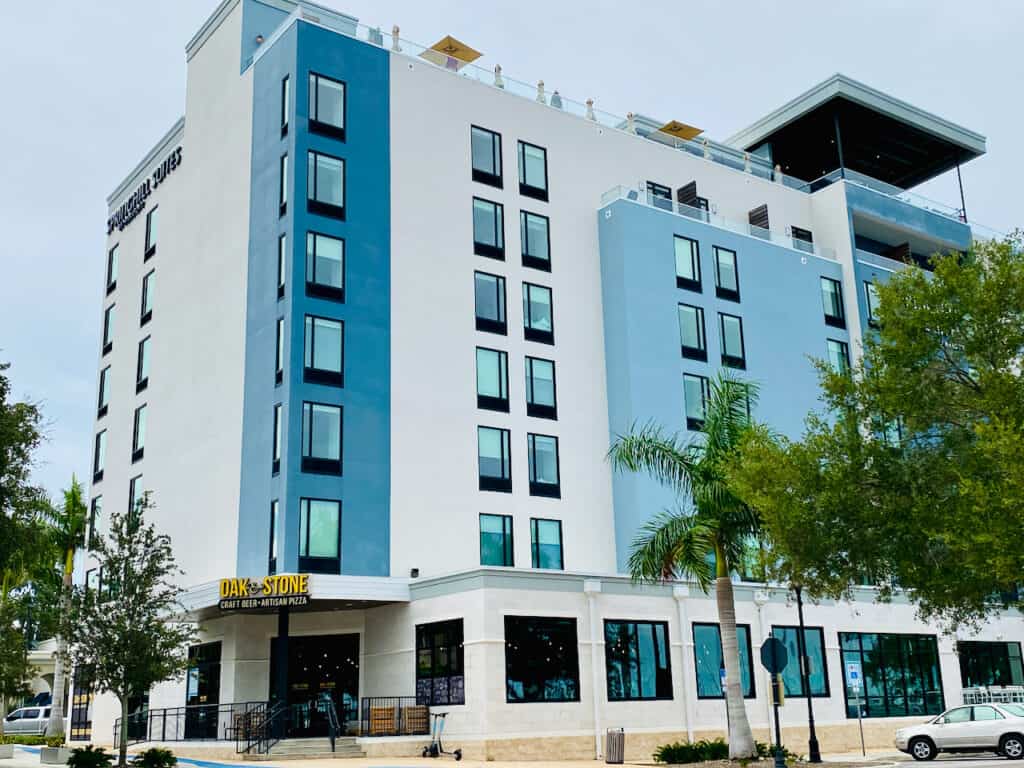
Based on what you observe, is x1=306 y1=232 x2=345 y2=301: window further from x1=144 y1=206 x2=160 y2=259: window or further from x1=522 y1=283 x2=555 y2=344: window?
x1=144 y1=206 x2=160 y2=259: window

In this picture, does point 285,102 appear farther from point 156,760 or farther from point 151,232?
point 156,760

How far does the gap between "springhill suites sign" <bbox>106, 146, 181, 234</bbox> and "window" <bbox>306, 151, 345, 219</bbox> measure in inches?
460

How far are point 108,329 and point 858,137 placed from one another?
39747 mm

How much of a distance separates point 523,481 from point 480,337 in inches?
229

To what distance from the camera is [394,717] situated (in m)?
35.9

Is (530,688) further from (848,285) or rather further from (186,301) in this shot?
(848,285)

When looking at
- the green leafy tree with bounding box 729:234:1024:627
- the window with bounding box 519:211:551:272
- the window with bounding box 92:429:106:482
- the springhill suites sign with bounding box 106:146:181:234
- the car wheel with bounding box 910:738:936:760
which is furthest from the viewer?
the window with bounding box 92:429:106:482

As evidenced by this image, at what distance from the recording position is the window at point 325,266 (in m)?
41.3

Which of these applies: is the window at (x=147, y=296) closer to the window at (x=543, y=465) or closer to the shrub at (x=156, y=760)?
the window at (x=543, y=465)

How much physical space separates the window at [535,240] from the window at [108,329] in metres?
21.6

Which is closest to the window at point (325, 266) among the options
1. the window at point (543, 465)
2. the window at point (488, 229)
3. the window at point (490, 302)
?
the window at point (490, 302)

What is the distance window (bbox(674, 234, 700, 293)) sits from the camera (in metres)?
49.9

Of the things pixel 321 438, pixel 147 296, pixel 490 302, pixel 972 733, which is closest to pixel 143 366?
pixel 147 296

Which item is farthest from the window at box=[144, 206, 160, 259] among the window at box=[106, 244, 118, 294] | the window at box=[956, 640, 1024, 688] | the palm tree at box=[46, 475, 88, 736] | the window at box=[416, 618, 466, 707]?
the window at box=[956, 640, 1024, 688]
